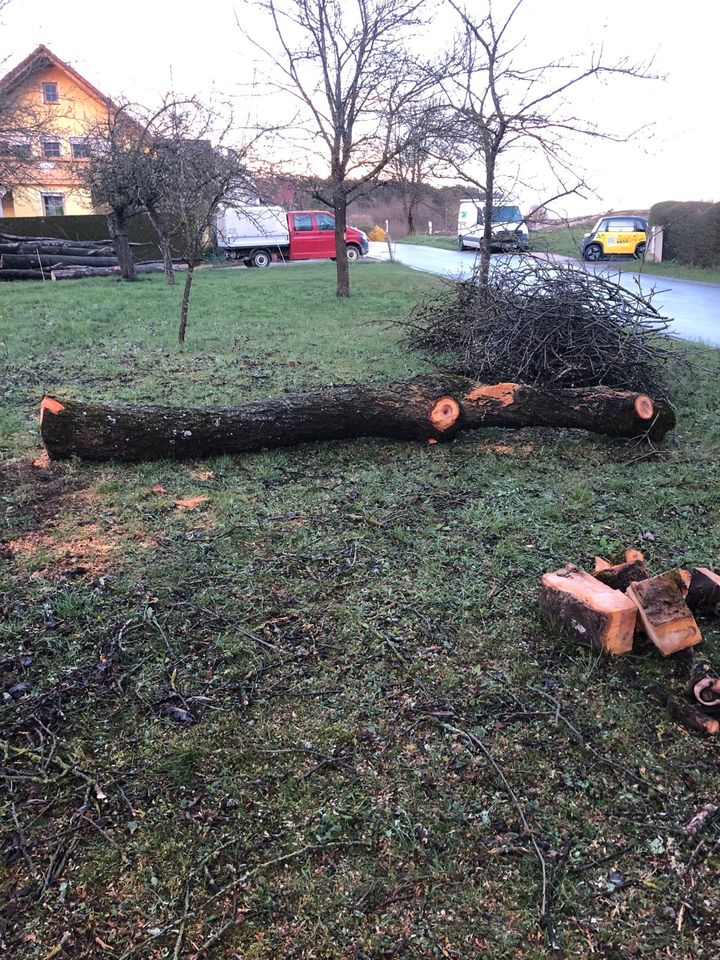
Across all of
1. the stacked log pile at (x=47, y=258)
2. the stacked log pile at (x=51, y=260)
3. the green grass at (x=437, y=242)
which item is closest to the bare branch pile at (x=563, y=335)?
the stacked log pile at (x=51, y=260)

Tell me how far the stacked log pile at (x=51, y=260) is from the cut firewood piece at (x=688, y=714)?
21.2 metres

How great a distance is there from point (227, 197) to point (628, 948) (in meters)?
17.2

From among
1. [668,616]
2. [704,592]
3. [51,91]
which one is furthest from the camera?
[51,91]

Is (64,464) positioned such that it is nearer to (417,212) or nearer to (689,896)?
(689,896)

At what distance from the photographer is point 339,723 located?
90.1 inches

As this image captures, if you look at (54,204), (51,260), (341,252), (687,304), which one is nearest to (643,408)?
(687,304)

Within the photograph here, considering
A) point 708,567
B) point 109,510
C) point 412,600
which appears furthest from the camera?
point 109,510

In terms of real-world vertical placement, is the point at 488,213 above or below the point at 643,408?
above

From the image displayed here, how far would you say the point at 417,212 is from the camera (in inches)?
1996

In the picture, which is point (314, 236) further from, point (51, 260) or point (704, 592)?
point (704, 592)

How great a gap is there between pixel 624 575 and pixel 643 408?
2.59 metres

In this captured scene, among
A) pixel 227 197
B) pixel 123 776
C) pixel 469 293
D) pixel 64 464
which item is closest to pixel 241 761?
pixel 123 776

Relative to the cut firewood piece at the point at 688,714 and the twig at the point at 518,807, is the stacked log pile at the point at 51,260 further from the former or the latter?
the cut firewood piece at the point at 688,714

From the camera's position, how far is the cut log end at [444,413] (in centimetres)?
503
